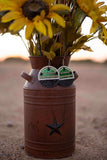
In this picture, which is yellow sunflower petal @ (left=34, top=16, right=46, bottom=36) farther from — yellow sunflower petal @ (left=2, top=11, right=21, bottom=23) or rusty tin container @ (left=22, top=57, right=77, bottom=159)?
rusty tin container @ (left=22, top=57, right=77, bottom=159)

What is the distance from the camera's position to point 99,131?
3.33 m

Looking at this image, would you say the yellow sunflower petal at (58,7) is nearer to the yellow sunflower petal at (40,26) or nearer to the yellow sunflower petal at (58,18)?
the yellow sunflower petal at (58,18)

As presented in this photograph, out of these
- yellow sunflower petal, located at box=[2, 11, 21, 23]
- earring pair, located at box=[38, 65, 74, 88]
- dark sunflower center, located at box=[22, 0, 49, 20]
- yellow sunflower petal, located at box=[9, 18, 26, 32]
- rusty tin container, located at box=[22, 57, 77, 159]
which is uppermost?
dark sunflower center, located at box=[22, 0, 49, 20]

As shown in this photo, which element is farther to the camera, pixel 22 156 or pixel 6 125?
pixel 6 125

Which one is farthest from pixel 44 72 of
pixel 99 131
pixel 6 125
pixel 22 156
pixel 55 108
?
pixel 6 125

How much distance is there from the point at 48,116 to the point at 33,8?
0.90m

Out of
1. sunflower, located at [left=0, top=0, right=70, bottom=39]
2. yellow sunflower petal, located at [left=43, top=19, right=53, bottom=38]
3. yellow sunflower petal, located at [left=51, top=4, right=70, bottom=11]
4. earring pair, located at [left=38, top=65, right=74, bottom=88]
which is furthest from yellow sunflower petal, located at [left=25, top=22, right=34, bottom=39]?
earring pair, located at [left=38, top=65, right=74, bottom=88]

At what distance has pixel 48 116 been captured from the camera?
2096 mm

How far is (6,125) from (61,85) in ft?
6.24

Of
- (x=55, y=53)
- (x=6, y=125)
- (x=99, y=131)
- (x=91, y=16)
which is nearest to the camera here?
(x=91, y=16)

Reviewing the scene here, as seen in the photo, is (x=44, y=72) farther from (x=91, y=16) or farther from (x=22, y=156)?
(x=22, y=156)

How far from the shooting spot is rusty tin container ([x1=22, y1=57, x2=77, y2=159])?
2.09 m

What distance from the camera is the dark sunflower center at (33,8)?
1.82 m

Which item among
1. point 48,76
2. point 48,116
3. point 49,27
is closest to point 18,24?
point 49,27
